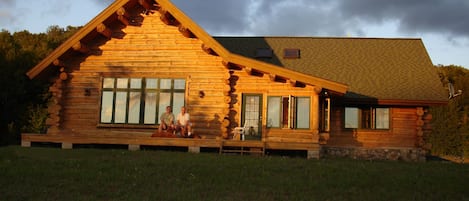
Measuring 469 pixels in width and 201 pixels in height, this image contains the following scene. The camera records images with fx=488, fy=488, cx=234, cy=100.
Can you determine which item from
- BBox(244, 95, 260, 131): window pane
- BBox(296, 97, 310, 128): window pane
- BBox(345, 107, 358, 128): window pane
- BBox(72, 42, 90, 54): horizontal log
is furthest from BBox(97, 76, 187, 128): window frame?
BBox(345, 107, 358, 128): window pane

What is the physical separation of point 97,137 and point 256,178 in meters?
8.01

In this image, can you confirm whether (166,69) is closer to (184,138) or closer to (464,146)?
(184,138)

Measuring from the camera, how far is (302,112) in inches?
654

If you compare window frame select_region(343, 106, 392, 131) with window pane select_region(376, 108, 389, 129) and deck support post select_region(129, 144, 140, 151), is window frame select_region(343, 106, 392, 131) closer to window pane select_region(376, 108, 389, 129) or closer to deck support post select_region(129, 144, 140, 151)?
window pane select_region(376, 108, 389, 129)

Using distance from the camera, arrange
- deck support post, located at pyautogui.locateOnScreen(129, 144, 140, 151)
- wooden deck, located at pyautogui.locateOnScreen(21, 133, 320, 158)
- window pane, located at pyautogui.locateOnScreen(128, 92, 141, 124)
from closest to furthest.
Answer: wooden deck, located at pyautogui.locateOnScreen(21, 133, 320, 158) → deck support post, located at pyautogui.locateOnScreen(129, 144, 140, 151) → window pane, located at pyautogui.locateOnScreen(128, 92, 141, 124)

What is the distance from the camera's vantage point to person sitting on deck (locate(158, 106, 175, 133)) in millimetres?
15833

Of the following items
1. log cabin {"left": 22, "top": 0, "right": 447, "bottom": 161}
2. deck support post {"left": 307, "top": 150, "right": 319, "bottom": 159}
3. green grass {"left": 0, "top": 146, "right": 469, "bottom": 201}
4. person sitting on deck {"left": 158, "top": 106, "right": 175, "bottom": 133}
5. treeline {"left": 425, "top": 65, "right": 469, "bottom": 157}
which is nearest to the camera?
green grass {"left": 0, "top": 146, "right": 469, "bottom": 201}

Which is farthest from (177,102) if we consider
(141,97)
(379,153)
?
(379,153)

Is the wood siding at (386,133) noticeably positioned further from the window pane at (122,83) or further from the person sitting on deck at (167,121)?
the window pane at (122,83)

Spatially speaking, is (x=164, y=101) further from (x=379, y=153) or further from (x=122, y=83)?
(x=379, y=153)

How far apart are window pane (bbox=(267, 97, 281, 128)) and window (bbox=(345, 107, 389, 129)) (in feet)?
11.6

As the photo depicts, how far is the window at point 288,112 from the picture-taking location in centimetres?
1650

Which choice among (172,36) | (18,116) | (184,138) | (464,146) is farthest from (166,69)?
(464,146)

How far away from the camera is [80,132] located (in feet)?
57.1
